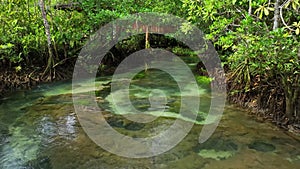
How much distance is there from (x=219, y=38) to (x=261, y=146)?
7.06 ft

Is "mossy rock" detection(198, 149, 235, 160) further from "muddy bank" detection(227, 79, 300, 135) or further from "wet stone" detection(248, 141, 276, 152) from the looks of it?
"muddy bank" detection(227, 79, 300, 135)

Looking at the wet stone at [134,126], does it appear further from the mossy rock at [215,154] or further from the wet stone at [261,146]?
the wet stone at [261,146]

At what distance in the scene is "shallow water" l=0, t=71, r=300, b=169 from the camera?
12.7 ft

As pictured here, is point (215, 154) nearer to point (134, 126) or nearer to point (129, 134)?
point (129, 134)

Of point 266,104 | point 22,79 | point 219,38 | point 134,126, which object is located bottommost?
point 134,126

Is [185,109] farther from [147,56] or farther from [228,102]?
[147,56]

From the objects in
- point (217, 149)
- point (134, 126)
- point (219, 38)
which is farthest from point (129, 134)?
point (219, 38)

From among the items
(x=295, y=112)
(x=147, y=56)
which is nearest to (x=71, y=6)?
(x=147, y=56)

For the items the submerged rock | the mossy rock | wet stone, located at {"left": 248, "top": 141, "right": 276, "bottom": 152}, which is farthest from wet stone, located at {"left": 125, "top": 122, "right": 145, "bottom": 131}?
wet stone, located at {"left": 248, "top": 141, "right": 276, "bottom": 152}

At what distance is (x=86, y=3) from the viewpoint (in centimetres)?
858

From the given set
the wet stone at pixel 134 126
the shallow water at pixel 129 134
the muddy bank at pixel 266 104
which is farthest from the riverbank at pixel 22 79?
the muddy bank at pixel 266 104

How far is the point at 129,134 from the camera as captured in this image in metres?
4.75

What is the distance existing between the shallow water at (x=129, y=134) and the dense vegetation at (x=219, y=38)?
0.60 m

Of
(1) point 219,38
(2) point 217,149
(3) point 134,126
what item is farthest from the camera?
(1) point 219,38
